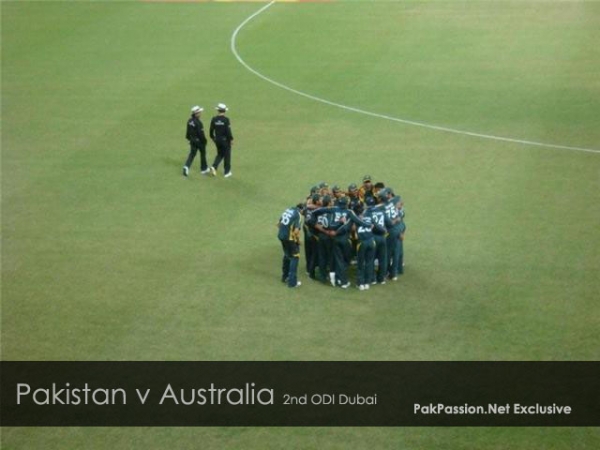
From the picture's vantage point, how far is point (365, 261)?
757 inches

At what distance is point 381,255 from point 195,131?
717cm

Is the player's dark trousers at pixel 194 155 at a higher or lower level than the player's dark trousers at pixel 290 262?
lower

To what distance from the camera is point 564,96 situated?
99.4 ft

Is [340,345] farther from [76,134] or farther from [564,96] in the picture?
[564,96]

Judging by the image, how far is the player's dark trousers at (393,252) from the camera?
63.5 feet

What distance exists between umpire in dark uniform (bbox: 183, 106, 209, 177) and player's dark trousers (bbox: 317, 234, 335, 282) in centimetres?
629

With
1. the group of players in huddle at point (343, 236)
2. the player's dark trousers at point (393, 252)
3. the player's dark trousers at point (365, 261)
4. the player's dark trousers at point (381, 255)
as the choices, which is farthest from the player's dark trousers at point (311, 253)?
the player's dark trousers at point (393, 252)

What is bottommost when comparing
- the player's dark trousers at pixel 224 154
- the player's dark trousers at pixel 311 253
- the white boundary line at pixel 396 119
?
the white boundary line at pixel 396 119

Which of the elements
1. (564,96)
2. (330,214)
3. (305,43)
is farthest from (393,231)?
(305,43)

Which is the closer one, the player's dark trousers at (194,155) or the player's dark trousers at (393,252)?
the player's dark trousers at (393,252)

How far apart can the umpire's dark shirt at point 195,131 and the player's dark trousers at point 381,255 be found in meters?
6.87
